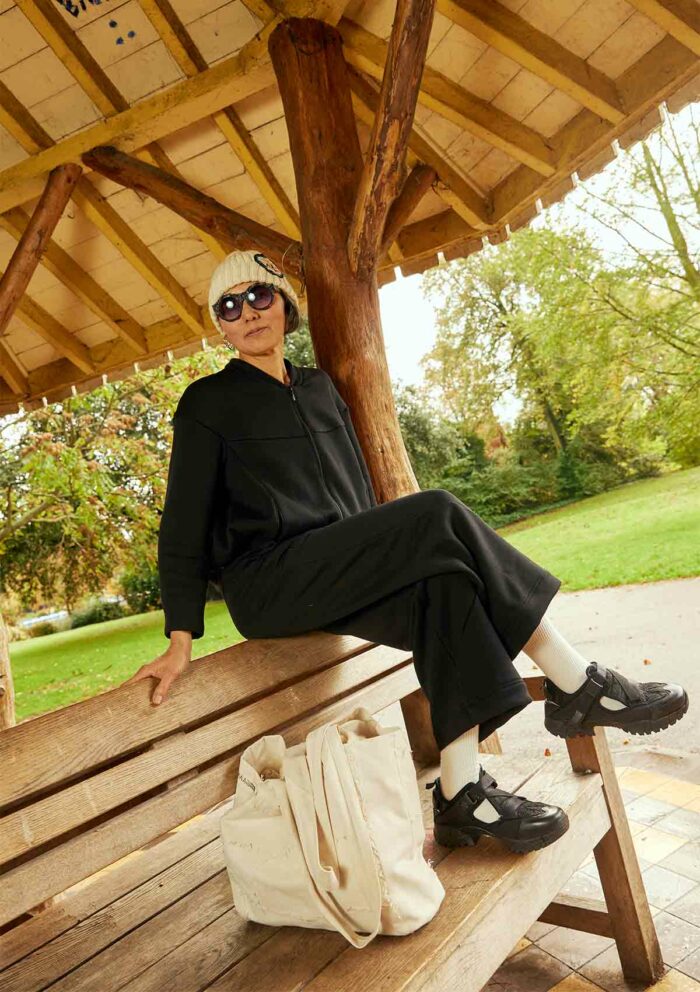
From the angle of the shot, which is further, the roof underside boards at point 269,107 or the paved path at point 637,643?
the paved path at point 637,643

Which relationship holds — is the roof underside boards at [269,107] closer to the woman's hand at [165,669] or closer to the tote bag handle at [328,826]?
the woman's hand at [165,669]

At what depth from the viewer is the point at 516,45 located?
365 centimetres

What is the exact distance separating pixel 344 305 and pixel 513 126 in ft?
5.10

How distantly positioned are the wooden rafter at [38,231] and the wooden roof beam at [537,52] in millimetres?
1996

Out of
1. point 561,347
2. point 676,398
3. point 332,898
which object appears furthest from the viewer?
point 561,347

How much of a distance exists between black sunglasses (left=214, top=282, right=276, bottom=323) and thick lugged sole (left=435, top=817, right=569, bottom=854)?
1693mm

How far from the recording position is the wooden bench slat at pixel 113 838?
61.8 inches

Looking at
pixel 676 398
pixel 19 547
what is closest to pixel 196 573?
pixel 676 398

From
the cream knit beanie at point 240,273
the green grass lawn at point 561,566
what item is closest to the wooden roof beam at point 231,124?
the cream knit beanie at point 240,273

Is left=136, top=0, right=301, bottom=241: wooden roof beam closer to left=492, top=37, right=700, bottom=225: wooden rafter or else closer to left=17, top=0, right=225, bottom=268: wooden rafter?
left=17, top=0, right=225, bottom=268: wooden rafter

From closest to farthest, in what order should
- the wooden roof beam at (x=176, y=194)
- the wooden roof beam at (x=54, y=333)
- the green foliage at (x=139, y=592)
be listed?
the wooden roof beam at (x=176, y=194)
the wooden roof beam at (x=54, y=333)
the green foliage at (x=139, y=592)

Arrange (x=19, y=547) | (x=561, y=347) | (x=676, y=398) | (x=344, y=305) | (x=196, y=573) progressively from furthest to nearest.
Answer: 1. (x=19, y=547)
2. (x=561, y=347)
3. (x=676, y=398)
4. (x=344, y=305)
5. (x=196, y=573)

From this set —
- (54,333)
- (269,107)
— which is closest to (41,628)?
(54,333)

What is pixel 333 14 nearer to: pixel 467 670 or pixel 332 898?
pixel 467 670
